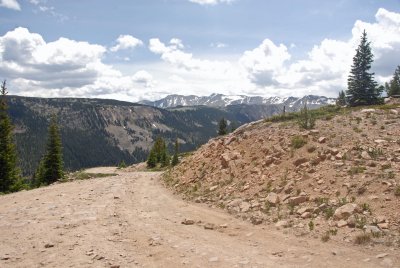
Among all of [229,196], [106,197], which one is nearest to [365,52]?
[229,196]

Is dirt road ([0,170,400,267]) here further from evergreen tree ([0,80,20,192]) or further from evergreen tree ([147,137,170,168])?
evergreen tree ([147,137,170,168])

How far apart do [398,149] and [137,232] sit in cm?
1484

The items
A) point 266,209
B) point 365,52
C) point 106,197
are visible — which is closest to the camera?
point 266,209

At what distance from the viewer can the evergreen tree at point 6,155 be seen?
42.8m

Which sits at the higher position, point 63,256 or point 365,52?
point 365,52

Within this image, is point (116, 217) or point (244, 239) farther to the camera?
point (116, 217)

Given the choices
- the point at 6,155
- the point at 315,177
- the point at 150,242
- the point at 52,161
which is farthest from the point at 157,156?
the point at 150,242

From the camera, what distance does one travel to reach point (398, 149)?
20094 mm

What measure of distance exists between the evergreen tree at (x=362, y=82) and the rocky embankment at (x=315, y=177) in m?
18.5

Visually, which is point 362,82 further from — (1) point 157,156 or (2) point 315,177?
(1) point 157,156

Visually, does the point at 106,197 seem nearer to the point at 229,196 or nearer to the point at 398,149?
the point at 229,196

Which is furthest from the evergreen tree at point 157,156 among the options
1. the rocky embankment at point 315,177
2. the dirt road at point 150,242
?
the dirt road at point 150,242

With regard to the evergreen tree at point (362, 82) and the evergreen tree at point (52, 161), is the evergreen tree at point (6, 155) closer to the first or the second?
the evergreen tree at point (52, 161)

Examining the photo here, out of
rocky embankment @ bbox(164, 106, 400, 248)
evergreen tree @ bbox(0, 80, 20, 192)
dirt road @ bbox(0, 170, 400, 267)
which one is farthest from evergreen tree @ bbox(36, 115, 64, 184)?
dirt road @ bbox(0, 170, 400, 267)
